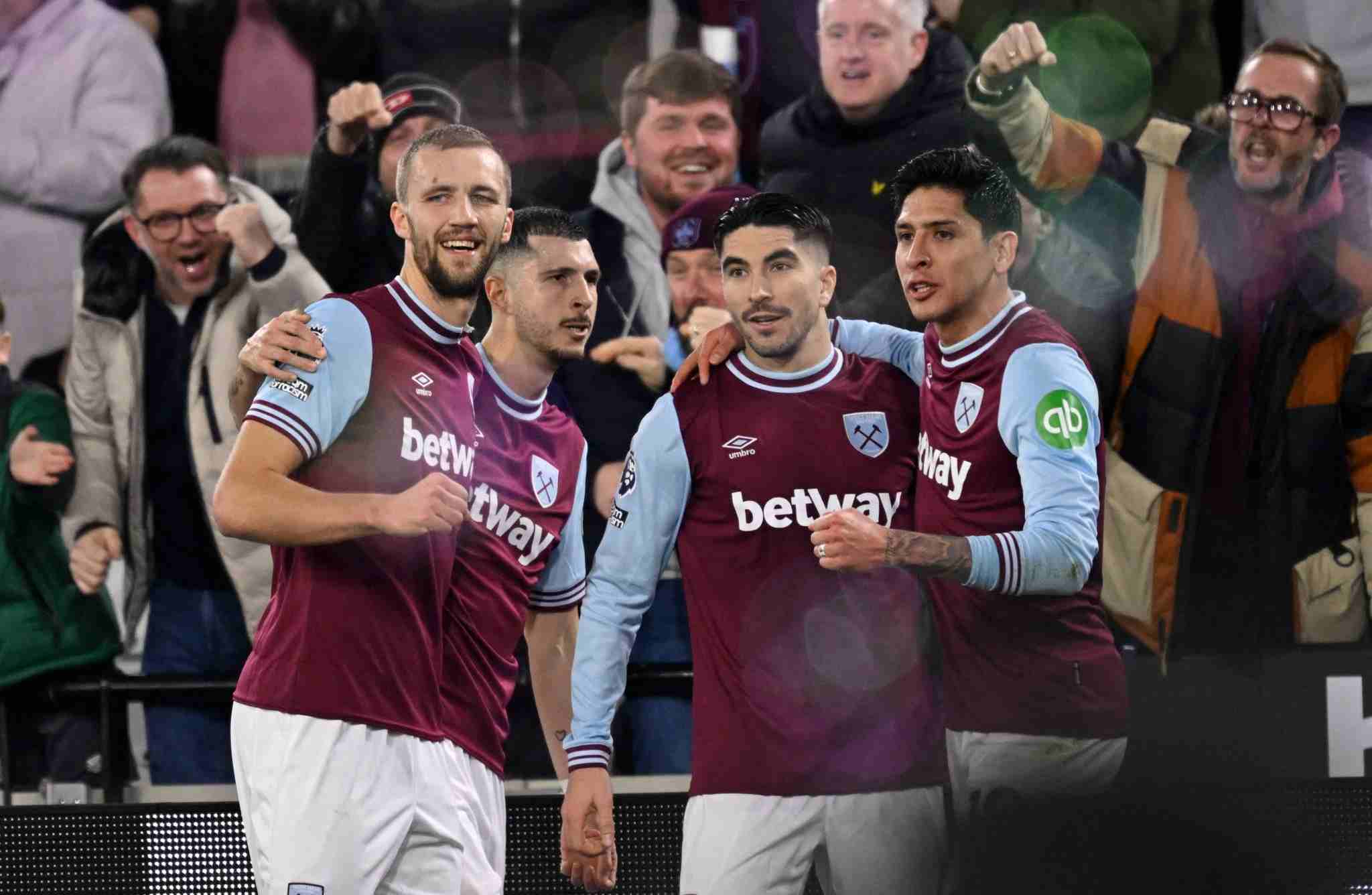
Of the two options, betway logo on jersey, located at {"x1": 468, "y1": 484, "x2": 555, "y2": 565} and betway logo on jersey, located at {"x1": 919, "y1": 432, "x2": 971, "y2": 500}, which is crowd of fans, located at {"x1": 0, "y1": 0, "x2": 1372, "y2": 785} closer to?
betway logo on jersey, located at {"x1": 468, "y1": 484, "x2": 555, "y2": 565}

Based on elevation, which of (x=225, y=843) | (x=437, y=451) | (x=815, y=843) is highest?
(x=437, y=451)

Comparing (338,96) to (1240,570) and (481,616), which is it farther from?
(1240,570)

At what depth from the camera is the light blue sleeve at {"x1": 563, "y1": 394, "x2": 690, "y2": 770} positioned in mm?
3900

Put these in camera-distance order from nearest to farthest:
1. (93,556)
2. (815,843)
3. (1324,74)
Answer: (815,843) < (1324,74) < (93,556)

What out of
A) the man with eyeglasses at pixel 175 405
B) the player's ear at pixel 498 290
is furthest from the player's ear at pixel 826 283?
the man with eyeglasses at pixel 175 405

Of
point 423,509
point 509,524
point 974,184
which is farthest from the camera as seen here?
point 509,524

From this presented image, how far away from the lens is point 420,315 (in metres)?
3.82

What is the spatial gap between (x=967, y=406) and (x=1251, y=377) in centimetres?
122

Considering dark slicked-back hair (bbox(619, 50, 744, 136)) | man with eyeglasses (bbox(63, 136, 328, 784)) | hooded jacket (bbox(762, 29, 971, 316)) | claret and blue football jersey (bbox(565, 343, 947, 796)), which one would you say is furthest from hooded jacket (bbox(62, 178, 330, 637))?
claret and blue football jersey (bbox(565, 343, 947, 796))

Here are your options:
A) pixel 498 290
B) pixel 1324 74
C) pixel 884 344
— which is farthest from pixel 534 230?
pixel 1324 74

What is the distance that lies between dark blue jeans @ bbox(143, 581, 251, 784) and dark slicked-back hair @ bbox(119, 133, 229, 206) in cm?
120

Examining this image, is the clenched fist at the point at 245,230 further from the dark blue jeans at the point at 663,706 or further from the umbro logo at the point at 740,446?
the umbro logo at the point at 740,446

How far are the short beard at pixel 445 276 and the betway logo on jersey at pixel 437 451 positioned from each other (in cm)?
30

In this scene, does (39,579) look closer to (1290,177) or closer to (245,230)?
(245,230)
